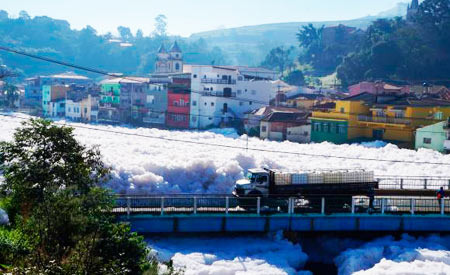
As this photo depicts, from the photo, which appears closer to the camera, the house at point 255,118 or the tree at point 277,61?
the house at point 255,118

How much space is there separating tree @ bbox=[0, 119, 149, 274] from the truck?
5.92 metres

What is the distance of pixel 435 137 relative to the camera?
47.4 metres

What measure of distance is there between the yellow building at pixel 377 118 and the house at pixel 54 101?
43.4 m

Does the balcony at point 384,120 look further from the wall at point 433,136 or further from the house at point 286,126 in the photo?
the house at point 286,126

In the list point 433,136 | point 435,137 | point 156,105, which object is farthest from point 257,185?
point 156,105

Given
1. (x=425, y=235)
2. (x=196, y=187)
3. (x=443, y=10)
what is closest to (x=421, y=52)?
(x=443, y=10)

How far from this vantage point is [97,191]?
55.9 feet

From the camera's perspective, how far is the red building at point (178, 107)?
71.7 m

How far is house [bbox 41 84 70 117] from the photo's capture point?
3386 inches

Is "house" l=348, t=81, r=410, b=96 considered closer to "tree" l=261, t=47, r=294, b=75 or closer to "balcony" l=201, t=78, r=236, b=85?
"balcony" l=201, t=78, r=236, b=85

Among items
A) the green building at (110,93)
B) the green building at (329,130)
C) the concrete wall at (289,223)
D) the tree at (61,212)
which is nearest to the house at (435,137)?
the green building at (329,130)

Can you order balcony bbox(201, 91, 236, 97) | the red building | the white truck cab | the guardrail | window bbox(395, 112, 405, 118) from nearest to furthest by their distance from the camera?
1. the guardrail
2. the white truck cab
3. window bbox(395, 112, 405, 118)
4. balcony bbox(201, 91, 236, 97)
5. the red building

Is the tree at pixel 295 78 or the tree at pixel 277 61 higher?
the tree at pixel 277 61

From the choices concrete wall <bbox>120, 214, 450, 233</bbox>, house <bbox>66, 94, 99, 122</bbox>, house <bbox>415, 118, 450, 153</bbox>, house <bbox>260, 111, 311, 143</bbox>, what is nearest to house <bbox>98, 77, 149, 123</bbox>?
house <bbox>66, 94, 99, 122</bbox>
